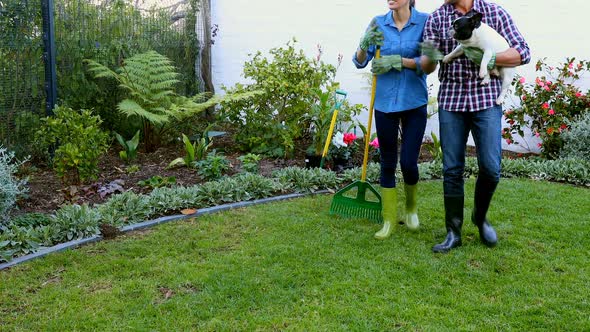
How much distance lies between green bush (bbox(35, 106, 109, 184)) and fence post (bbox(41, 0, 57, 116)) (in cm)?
73

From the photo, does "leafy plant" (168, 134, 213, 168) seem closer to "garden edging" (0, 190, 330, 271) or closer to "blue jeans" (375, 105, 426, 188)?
"garden edging" (0, 190, 330, 271)

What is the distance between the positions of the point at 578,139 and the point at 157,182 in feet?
14.5

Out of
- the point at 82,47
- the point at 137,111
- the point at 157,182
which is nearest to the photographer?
the point at 157,182

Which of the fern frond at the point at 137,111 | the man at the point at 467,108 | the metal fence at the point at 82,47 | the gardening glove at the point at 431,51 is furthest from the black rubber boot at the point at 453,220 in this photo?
the metal fence at the point at 82,47

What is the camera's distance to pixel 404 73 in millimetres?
4398

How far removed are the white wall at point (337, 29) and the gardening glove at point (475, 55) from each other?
3.97m

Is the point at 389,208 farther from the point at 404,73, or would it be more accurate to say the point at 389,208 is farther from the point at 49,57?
the point at 49,57

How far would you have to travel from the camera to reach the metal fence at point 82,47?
20.3ft

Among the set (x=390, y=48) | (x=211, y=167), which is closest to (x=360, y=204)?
(x=390, y=48)

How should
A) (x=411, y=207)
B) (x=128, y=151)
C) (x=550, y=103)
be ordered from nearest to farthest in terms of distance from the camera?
(x=411, y=207)
(x=128, y=151)
(x=550, y=103)

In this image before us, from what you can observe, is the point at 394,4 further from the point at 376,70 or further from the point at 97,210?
the point at 97,210

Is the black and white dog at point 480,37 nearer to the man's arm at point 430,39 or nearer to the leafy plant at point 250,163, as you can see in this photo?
the man's arm at point 430,39

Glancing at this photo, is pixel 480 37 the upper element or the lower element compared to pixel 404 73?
upper

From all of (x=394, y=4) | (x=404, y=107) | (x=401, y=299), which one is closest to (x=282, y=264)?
(x=401, y=299)
